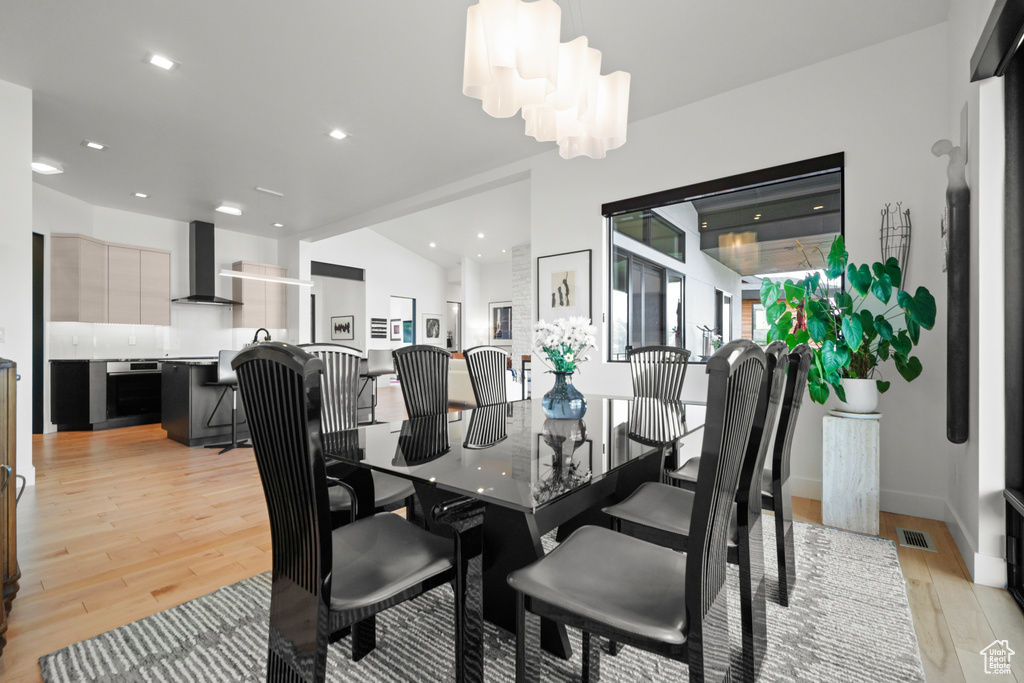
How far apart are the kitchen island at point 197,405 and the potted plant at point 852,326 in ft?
16.0

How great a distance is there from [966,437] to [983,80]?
154 cm

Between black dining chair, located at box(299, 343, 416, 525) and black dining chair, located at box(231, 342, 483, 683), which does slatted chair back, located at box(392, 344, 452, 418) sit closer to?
black dining chair, located at box(299, 343, 416, 525)

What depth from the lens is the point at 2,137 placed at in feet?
11.0

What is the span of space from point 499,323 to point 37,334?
8260mm

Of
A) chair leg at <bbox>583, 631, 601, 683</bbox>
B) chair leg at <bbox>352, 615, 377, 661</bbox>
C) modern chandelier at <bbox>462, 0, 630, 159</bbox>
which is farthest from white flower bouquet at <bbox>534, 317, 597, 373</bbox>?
chair leg at <bbox>352, 615, 377, 661</bbox>

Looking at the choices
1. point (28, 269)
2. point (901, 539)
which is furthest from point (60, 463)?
point (901, 539)

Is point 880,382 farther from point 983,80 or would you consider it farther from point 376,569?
point 376,569

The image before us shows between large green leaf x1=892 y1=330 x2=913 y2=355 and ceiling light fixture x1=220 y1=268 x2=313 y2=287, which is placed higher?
ceiling light fixture x1=220 y1=268 x2=313 y2=287

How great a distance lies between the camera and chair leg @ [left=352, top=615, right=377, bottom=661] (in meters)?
1.51

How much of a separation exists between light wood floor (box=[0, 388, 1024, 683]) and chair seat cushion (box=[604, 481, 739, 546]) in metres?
0.81

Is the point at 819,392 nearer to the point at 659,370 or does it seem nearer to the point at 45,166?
the point at 659,370

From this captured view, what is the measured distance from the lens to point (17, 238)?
3.43 m

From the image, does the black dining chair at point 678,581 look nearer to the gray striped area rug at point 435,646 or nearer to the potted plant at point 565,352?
the gray striped area rug at point 435,646

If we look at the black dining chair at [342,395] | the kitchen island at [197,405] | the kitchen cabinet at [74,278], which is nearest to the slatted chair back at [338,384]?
the black dining chair at [342,395]
